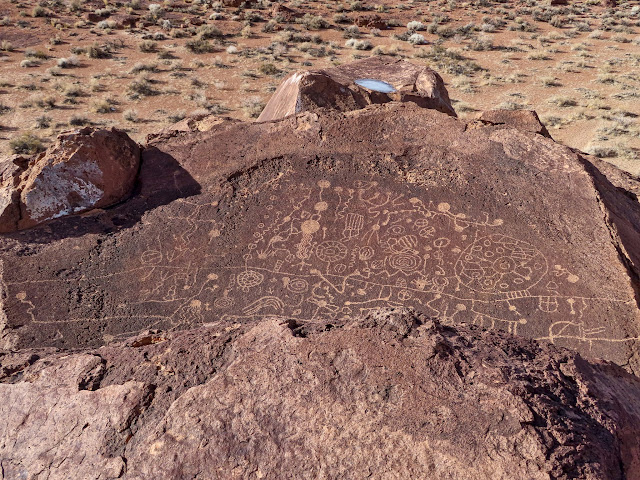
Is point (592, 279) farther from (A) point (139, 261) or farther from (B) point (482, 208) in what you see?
(A) point (139, 261)

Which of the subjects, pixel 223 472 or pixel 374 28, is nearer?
pixel 223 472

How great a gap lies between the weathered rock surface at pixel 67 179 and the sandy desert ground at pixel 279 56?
651cm

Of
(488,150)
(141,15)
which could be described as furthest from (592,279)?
(141,15)

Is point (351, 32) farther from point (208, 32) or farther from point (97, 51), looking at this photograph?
point (97, 51)

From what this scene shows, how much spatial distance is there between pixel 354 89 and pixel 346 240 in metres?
3.46

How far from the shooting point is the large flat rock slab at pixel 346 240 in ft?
14.7

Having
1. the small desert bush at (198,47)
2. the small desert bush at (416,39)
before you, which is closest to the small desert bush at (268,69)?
the small desert bush at (198,47)

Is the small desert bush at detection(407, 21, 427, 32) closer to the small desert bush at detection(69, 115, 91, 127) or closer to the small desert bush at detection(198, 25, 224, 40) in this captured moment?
the small desert bush at detection(198, 25, 224, 40)

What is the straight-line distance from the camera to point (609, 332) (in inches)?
163

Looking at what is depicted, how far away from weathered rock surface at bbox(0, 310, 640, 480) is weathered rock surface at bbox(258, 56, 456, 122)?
4.91m

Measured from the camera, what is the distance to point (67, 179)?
564 cm

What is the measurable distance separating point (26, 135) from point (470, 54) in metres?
14.3

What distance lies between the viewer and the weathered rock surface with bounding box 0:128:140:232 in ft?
18.0

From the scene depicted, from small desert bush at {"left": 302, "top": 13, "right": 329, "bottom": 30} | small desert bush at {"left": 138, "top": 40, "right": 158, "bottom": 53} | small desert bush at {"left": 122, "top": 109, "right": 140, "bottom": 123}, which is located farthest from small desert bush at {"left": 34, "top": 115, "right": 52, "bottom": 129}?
small desert bush at {"left": 302, "top": 13, "right": 329, "bottom": 30}
